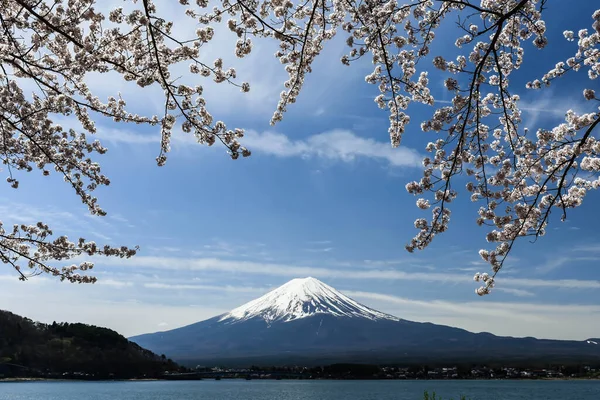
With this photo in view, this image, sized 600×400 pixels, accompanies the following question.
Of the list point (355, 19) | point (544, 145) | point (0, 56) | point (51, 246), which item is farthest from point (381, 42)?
point (51, 246)

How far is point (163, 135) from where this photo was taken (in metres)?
6.30

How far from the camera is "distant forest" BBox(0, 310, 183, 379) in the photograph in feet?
329

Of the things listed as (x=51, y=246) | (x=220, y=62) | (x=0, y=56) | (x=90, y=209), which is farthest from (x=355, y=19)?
(x=51, y=246)

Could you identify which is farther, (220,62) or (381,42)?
(220,62)

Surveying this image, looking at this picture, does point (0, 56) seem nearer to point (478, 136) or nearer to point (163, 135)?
point (163, 135)

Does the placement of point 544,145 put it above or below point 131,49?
below

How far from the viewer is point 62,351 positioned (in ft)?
349

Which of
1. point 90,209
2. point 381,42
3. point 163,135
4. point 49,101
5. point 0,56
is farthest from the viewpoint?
point 90,209

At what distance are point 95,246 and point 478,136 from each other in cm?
687

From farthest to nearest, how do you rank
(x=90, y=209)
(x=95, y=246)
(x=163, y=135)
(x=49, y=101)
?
(x=95, y=246)
(x=90, y=209)
(x=49, y=101)
(x=163, y=135)

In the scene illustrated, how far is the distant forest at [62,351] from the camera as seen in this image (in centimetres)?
10031

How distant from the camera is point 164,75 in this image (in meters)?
5.55

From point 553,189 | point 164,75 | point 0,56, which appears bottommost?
point 553,189

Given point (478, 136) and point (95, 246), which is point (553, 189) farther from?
point (95, 246)
